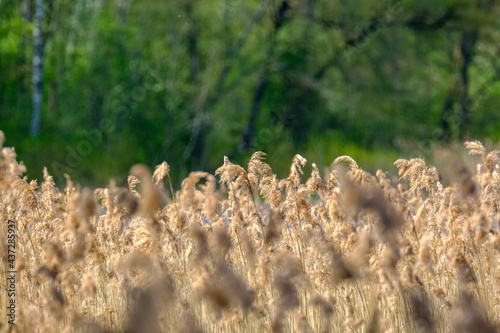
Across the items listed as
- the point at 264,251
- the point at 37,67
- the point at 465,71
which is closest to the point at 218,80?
the point at 37,67

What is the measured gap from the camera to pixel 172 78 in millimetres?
17094

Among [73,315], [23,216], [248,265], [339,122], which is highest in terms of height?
[339,122]

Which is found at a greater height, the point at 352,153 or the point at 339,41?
the point at 339,41

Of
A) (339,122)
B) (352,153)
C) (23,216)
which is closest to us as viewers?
(23,216)

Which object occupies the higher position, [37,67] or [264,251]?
[37,67]

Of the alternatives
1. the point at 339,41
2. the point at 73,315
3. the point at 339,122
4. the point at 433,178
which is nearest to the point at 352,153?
the point at 339,122

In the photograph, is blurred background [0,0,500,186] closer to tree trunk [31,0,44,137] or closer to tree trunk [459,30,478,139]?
tree trunk [31,0,44,137]

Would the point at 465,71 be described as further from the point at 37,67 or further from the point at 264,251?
the point at 264,251

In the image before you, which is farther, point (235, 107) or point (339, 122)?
point (339, 122)

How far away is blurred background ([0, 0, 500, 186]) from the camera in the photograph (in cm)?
1633

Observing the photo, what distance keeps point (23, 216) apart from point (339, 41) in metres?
14.9

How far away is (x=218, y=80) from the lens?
17.3 metres

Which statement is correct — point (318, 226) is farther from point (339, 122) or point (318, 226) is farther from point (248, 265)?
point (339, 122)

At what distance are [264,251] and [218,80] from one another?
44.3 ft
